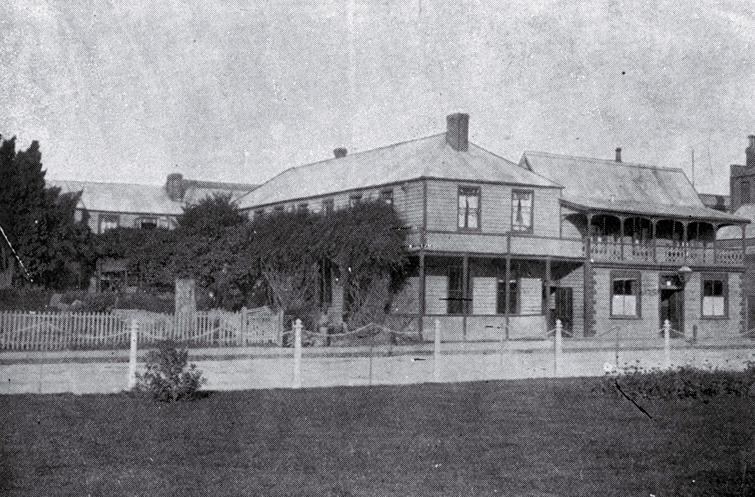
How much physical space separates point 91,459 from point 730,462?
7.47m

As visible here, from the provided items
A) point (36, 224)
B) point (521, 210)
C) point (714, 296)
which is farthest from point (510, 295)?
point (36, 224)

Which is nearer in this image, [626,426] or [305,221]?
[626,426]

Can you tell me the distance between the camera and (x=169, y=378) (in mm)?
14492

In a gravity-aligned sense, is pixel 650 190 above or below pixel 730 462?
above

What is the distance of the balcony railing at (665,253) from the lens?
40.2m

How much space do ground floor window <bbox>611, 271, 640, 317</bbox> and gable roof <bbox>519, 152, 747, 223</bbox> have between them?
3097 millimetres

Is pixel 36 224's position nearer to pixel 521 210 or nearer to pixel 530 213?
pixel 521 210

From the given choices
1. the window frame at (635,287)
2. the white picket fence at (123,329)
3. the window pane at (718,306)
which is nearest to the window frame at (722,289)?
the window pane at (718,306)

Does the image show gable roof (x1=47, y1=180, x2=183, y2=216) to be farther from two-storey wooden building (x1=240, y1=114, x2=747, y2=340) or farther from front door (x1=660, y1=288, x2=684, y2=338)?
front door (x1=660, y1=288, x2=684, y2=338)

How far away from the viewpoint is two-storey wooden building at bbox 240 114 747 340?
117ft

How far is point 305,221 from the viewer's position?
35.0 m

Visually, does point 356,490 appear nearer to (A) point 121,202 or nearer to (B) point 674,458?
(B) point 674,458

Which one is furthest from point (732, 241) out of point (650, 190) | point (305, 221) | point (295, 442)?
point (295, 442)

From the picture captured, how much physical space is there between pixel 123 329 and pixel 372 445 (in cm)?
1604
